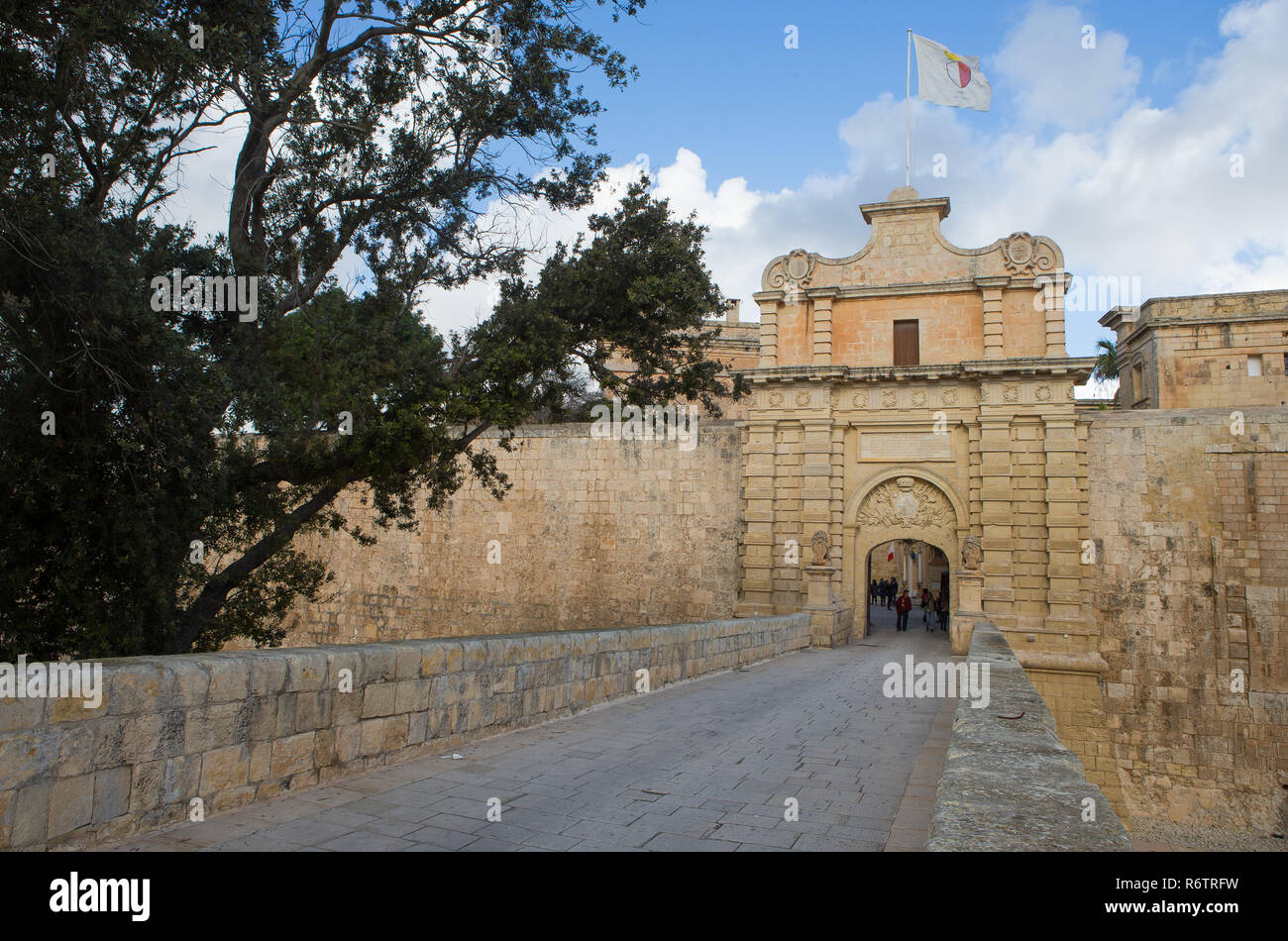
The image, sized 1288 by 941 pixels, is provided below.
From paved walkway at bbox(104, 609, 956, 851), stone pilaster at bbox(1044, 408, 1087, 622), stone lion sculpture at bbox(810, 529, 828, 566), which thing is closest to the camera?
paved walkway at bbox(104, 609, 956, 851)

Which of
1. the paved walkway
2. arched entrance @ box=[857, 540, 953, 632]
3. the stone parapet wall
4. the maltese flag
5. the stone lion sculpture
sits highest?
the maltese flag

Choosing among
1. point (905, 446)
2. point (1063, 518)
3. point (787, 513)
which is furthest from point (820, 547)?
point (1063, 518)

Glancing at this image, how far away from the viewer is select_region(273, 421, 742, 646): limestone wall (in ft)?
64.6

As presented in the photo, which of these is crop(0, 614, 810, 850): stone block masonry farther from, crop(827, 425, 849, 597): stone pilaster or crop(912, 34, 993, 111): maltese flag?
crop(912, 34, 993, 111): maltese flag

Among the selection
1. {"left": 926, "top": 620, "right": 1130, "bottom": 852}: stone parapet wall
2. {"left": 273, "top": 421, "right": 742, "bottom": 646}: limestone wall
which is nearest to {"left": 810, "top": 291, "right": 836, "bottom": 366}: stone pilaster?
{"left": 273, "top": 421, "right": 742, "bottom": 646}: limestone wall

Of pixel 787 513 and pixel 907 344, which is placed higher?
pixel 907 344

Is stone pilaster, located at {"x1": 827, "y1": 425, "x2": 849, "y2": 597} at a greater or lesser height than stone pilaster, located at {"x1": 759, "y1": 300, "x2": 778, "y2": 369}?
lesser

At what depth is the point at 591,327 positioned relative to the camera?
11328 mm

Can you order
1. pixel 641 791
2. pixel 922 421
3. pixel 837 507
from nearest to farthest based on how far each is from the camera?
1. pixel 641 791
2. pixel 922 421
3. pixel 837 507

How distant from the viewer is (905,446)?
18484 millimetres

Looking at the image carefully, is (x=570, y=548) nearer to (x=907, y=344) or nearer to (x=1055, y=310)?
(x=907, y=344)

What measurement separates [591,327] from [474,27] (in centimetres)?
400

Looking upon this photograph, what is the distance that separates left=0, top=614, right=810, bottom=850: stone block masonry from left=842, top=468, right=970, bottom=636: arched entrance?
12717 mm

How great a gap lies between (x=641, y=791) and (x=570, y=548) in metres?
15.8
